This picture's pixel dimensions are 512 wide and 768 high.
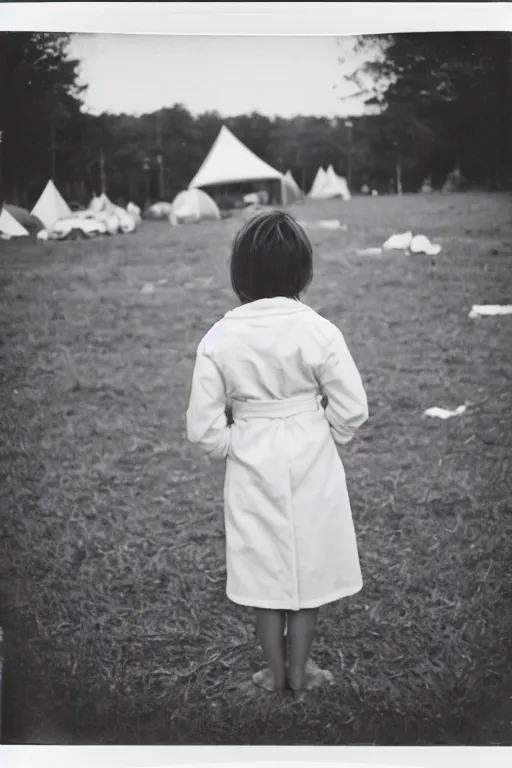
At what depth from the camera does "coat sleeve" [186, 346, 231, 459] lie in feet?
7.64

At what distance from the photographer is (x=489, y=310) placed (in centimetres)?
270

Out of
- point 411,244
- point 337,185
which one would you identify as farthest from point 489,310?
Result: point 337,185

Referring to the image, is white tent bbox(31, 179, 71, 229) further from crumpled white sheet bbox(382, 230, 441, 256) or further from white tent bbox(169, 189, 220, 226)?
crumpled white sheet bbox(382, 230, 441, 256)

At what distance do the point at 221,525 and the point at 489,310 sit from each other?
976 millimetres

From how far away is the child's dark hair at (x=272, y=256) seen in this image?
2.34m

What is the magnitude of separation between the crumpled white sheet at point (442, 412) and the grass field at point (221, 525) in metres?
0.03

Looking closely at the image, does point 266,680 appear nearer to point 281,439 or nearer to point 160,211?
point 281,439

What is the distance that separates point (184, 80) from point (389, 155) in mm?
581

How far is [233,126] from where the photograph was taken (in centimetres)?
267

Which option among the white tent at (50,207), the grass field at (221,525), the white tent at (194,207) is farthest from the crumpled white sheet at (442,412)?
the white tent at (50,207)

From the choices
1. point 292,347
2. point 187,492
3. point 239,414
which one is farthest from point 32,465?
point 292,347

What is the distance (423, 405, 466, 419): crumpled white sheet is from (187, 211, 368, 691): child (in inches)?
20.5

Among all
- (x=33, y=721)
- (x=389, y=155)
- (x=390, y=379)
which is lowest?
(x=33, y=721)

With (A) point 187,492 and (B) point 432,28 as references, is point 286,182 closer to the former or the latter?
(B) point 432,28
